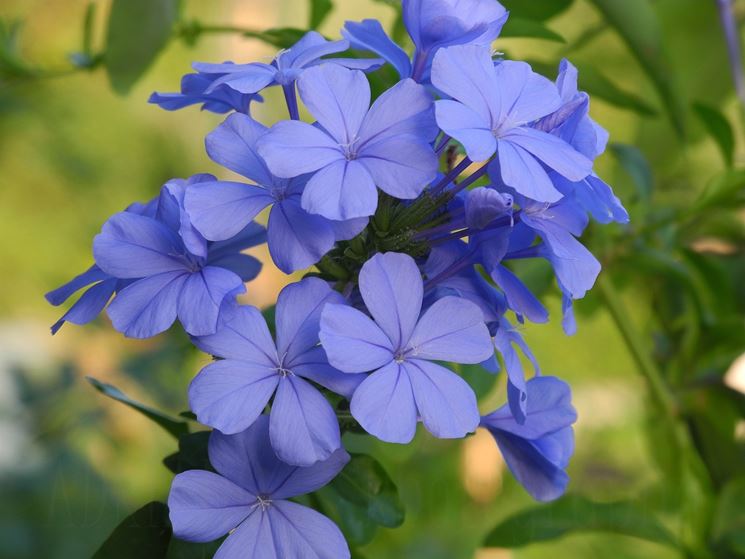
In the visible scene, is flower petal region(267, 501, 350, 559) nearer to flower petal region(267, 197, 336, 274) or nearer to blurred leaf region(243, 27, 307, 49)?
flower petal region(267, 197, 336, 274)

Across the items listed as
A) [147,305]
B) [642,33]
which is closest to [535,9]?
[642,33]

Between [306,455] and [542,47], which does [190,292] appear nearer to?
[306,455]

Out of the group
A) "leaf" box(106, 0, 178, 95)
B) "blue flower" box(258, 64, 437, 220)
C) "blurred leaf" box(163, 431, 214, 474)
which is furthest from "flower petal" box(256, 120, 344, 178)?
"leaf" box(106, 0, 178, 95)

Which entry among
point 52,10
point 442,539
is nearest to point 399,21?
point 442,539

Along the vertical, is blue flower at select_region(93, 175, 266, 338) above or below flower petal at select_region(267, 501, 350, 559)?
above

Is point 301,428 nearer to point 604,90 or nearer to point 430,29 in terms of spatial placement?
point 430,29

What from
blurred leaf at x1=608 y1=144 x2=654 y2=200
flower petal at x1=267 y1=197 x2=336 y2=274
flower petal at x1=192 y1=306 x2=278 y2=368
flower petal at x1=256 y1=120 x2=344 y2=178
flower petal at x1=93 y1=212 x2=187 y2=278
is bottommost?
blurred leaf at x1=608 y1=144 x2=654 y2=200
